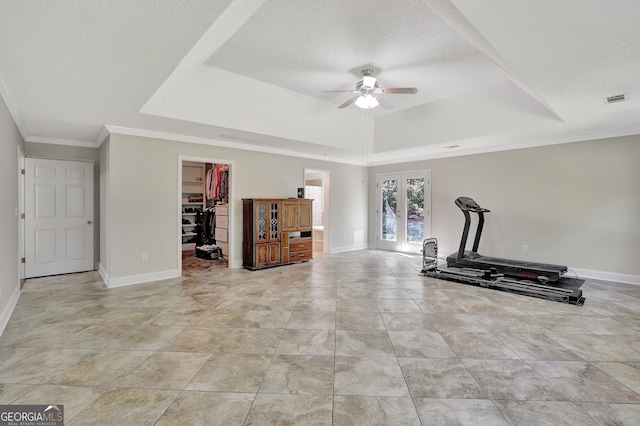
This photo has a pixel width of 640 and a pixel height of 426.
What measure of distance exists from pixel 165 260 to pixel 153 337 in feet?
8.34

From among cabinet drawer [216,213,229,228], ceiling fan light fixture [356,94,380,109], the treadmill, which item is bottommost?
the treadmill

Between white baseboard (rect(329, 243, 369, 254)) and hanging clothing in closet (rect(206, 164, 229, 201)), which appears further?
white baseboard (rect(329, 243, 369, 254))

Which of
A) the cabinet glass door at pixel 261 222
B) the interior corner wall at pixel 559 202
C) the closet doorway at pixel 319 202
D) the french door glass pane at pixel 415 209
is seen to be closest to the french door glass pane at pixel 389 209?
the french door glass pane at pixel 415 209

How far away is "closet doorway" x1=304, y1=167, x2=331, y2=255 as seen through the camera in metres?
7.90

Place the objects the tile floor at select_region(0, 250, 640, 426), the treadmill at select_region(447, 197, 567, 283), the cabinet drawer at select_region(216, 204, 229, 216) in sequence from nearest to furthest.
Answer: the tile floor at select_region(0, 250, 640, 426) < the treadmill at select_region(447, 197, 567, 283) < the cabinet drawer at select_region(216, 204, 229, 216)

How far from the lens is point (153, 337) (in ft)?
9.60

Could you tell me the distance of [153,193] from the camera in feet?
16.7

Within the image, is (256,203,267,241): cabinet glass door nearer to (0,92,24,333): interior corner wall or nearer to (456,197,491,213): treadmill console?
(0,92,24,333): interior corner wall

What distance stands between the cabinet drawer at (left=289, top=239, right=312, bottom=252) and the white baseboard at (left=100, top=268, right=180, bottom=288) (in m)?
2.24

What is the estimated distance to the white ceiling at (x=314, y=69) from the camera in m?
2.06

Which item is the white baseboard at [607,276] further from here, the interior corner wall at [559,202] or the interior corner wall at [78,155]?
the interior corner wall at [78,155]

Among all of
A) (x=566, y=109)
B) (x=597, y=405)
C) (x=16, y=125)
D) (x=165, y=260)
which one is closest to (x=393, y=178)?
(x=566, y=109)

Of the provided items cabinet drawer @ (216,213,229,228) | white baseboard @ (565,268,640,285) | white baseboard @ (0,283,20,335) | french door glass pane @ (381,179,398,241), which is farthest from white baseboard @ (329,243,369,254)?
white baseboard @ (0,283,20,335)

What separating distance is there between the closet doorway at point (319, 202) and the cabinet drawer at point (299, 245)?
1.21m
